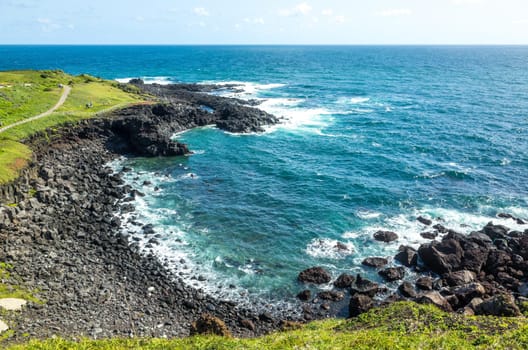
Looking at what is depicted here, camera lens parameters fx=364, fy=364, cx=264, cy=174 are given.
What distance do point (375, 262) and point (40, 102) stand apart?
7609 cm

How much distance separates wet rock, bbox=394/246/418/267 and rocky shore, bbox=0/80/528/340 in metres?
0.11

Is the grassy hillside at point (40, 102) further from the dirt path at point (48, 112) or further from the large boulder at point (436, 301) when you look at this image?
the large boulder at point (436, 301)

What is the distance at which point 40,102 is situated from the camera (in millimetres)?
78500

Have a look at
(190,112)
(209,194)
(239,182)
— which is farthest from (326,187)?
(190,112)

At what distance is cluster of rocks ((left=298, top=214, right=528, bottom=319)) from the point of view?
3269cm

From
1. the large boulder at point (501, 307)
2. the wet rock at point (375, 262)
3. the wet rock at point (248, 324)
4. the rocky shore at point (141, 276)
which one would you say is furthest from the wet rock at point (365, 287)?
the wet rock at point (248, 324)


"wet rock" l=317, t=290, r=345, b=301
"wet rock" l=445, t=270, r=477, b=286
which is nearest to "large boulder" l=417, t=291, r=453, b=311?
"wet rock" l=445, t=270, r=477, b=286

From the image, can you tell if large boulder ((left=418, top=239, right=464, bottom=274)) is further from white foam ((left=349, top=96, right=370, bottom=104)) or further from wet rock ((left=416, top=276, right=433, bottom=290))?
white foam ((left=349, top=96, right=370, bottom=104))

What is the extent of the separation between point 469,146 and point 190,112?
6465cm

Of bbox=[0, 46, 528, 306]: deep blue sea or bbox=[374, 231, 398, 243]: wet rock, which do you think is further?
bbox=[374, 231, 398, 243]: wet rock

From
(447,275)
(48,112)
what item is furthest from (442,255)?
(48,112)

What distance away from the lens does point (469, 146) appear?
74.1m

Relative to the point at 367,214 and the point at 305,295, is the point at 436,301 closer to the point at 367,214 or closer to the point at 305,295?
the point at 305,295

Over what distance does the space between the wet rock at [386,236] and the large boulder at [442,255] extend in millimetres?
3665
